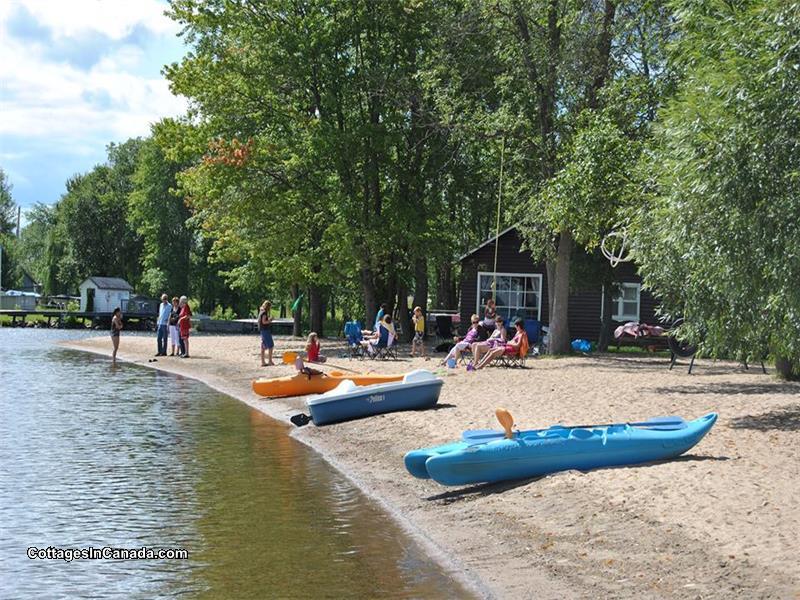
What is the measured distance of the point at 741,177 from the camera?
13.4 m

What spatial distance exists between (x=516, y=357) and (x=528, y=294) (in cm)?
Result: 1587

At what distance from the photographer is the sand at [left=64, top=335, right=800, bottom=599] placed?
8453mm

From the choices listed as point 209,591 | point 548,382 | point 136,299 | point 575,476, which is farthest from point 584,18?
point 136,299

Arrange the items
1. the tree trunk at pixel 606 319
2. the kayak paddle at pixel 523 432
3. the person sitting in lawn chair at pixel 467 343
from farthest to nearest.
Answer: the tree trunk at pixel 606 319 → the person sitting in lawn chair at pixel 467 343 → the kayak paddle at pixel 523 432

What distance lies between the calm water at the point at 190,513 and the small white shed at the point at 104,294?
169 ft

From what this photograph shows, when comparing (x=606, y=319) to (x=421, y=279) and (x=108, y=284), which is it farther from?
(x=108, y=284)

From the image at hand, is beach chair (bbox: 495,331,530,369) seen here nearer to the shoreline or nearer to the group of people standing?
the shoreline

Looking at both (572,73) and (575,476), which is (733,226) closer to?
(575,476)

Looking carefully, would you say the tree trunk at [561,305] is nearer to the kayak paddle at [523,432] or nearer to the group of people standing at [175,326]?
the group of people standing at [175,326]

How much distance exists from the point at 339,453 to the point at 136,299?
185 feet

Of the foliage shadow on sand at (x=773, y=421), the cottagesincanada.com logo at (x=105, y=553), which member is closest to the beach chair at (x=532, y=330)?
the foliage shadow on sand at (x=773, y=421)

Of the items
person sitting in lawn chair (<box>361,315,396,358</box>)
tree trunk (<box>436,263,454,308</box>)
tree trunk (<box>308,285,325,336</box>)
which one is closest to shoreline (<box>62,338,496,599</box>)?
person sitting in lawn chair (<box>361,315,396,358</box>)

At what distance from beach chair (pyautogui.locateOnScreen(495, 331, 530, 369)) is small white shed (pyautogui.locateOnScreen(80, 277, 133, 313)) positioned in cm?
5005

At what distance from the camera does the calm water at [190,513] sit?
925 centimetres
